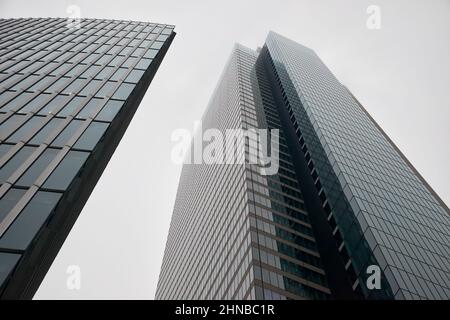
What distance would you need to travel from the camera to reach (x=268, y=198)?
61.9 metres

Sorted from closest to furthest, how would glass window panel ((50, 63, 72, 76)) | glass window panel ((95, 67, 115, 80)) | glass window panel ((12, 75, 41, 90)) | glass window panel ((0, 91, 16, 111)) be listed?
glass window panel ((0, 91, 16, 111)) → glass window panel ((12, 75, 41, 90)) → glass window panel ((95, 67, 115, 80)) → glass window panel ((50, 63, 72, 76))

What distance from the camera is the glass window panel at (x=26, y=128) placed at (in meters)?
21.9

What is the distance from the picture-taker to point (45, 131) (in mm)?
23031

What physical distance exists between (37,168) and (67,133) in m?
4.07

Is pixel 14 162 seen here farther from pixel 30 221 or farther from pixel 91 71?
pixel 91 71

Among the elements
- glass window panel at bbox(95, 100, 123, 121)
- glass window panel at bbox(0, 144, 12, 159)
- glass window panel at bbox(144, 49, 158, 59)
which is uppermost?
glass window panel at bbox(144, 49, 158, 59)

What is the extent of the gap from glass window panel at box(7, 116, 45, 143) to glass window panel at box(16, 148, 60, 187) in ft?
6.96

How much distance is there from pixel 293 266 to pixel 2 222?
139 feet

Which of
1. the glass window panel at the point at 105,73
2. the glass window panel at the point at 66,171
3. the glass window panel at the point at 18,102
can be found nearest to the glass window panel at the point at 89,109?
the glass window panel at the point at 18,102

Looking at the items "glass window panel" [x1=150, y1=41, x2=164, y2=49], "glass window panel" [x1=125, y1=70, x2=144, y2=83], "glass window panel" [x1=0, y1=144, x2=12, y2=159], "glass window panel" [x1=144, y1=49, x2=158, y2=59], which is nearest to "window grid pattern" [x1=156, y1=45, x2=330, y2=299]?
"glass window panel" [x1=150, y1=41, x2=164, y2=49]

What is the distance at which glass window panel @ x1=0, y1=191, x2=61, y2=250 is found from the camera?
15.3 meters

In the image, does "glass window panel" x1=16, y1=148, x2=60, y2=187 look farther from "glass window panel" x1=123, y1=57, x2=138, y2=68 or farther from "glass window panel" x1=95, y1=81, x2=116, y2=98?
"glass window panel" x1=123, y1=57, x2=138, y2=68
